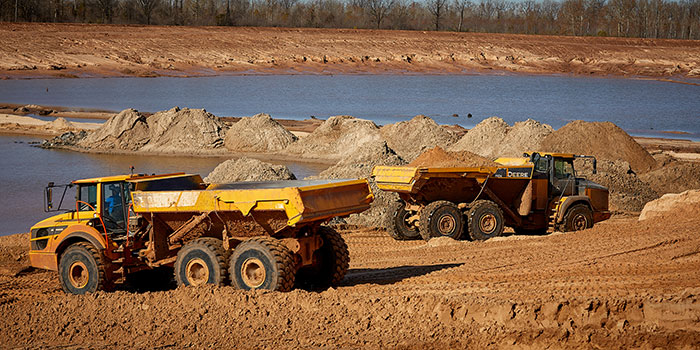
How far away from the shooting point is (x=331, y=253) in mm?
11344

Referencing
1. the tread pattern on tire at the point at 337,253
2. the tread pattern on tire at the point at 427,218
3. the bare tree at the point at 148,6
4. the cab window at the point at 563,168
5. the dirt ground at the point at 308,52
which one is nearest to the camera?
the tread pattern on tire at the point at 337,253

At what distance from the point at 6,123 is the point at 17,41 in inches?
1115

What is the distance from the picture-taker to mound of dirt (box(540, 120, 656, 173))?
2569 centimetres

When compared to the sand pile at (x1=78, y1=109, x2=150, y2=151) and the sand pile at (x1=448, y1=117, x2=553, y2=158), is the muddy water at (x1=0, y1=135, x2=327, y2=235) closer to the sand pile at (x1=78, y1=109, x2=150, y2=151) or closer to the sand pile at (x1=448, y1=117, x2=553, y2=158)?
the sand pile at (x1=78, y1=109, x2=150, y2=151)

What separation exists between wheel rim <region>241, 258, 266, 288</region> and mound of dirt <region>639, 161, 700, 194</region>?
638 inches

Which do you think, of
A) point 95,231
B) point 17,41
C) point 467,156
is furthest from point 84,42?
point 95,231

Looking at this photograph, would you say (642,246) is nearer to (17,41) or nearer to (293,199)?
(293,199)

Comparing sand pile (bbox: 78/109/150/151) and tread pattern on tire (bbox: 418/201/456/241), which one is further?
sand pile (bbox: 78/109/150/151)

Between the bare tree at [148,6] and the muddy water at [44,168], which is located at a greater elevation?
the bare tree at [148,6]

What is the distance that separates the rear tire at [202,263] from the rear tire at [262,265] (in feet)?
0.50

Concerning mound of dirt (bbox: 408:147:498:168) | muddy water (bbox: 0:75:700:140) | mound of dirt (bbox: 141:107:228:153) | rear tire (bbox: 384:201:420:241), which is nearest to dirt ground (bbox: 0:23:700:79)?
muddy water (bbox: 0:75:700:140)

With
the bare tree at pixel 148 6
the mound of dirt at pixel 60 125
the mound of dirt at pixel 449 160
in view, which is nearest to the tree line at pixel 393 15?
the bare tree at pixel 148 6

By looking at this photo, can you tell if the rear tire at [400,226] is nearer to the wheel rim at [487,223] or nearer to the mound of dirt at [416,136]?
the wheel rim at [487,223]

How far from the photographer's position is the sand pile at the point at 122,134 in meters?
31.0
